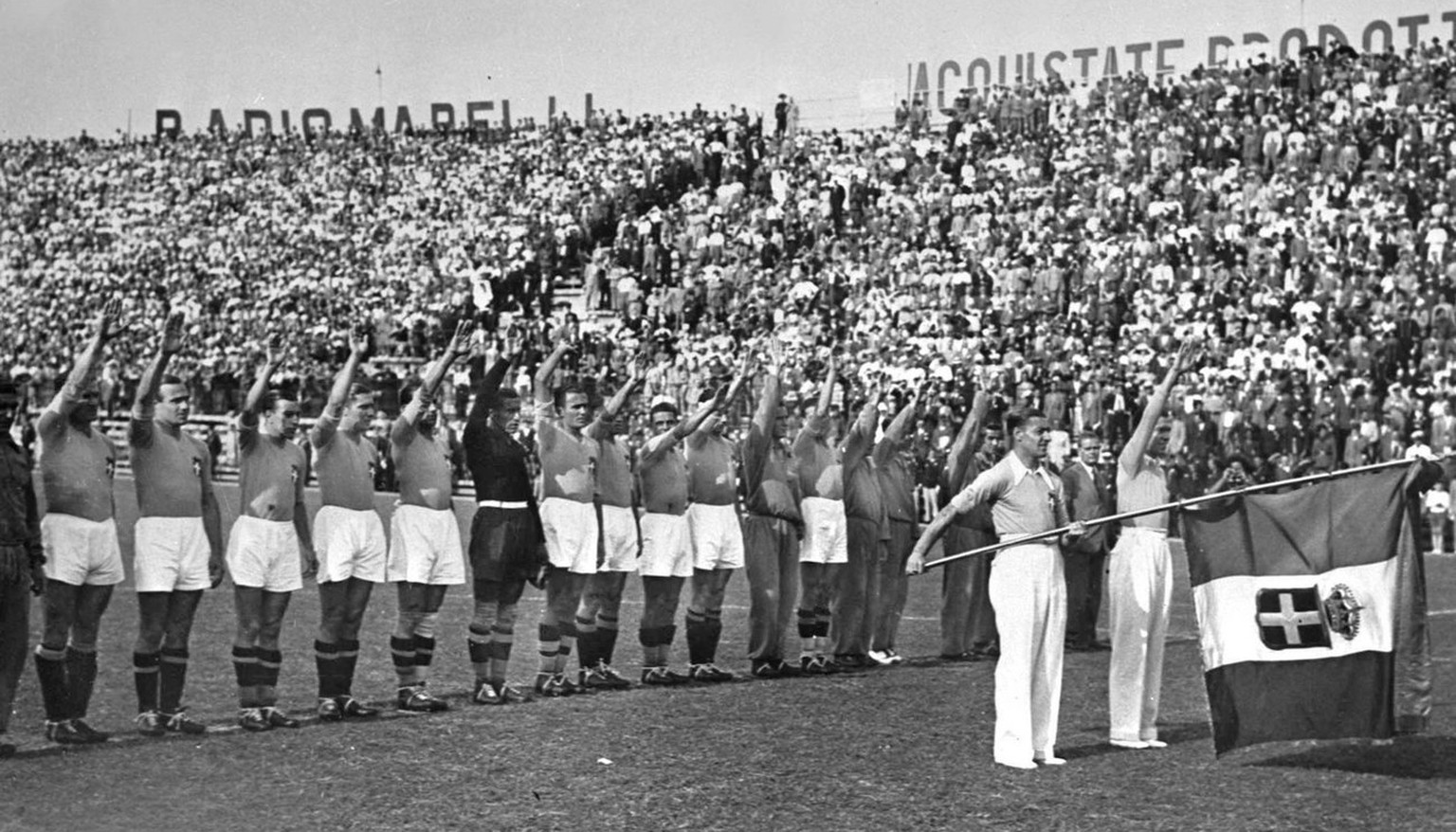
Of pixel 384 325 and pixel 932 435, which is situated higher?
pixel 384 325

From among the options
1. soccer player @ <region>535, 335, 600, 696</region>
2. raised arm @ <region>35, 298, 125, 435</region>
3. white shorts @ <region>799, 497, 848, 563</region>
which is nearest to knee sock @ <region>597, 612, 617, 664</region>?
soccer player @ <region>535, 335, 600, 696</region>

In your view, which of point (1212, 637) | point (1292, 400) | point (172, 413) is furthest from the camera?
point (1292, 400)

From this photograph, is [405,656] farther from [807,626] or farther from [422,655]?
[807,626]

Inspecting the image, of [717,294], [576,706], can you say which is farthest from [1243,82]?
[576,706]

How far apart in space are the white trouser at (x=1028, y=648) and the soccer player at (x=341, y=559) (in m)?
3.85

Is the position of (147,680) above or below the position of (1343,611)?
below

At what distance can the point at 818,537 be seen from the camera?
1480 centimetres

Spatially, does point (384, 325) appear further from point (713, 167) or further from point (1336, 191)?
point (1336, 191)

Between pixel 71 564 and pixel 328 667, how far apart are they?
176 cm

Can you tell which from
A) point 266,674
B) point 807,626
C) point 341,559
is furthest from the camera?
point 807,626

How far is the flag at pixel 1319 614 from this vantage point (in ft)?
→ 32.8

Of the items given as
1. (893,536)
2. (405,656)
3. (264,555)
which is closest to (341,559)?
(264,555)

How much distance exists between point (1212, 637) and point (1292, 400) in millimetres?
18083

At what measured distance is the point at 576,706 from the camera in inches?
484
